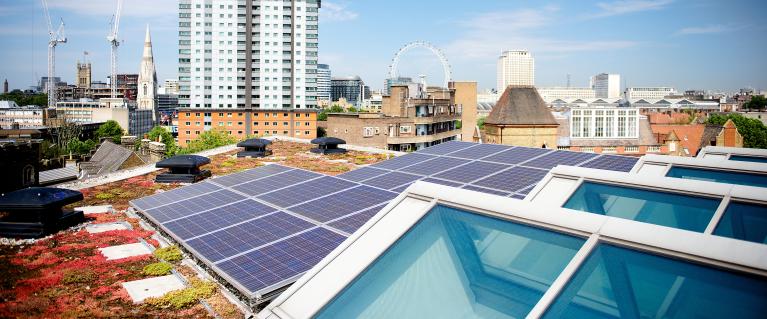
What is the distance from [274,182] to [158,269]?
545 cm

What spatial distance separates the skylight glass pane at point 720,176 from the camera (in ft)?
33.9

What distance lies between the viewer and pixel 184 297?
11.6m

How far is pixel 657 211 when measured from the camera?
7660mm

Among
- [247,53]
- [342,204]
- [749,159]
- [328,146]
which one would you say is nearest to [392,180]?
[342,204]

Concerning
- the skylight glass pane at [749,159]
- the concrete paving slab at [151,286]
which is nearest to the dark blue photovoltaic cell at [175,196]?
the concrete paving slab at [151,286]

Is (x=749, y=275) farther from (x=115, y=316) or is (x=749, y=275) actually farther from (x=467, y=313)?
(x=115, y=316)

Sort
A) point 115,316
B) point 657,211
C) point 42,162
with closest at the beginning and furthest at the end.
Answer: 1. point 657,211
2. point 115,316
3. point 42,162

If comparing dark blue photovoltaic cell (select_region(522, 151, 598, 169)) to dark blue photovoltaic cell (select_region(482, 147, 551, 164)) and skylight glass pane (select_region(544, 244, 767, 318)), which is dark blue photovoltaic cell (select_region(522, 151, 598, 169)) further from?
skylight glass pane (select_region(544, 244, 767, 318))

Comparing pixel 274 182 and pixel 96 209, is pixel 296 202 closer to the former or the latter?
pixel 274 182

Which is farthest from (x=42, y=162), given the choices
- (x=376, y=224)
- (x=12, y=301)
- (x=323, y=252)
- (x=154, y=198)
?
(x=376, y=224)

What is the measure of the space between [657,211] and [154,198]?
1793 centimetres

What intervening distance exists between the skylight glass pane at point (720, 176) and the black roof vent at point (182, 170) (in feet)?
81.0

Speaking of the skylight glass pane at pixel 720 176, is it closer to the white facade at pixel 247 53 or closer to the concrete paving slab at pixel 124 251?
the concrete paving slab at pixel 124 251

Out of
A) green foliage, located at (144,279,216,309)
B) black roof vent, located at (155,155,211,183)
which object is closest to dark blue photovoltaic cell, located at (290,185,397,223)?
Result: green foliage, located at (144,279,216,309)
